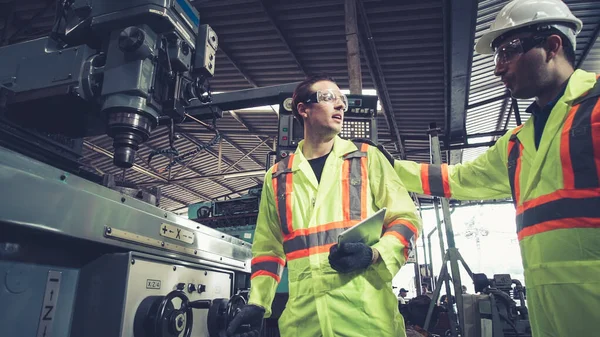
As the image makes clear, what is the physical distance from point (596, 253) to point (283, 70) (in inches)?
234

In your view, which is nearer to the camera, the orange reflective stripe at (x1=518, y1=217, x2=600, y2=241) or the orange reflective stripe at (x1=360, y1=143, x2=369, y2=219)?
the orange reflective stripe at (x1=518, y1=217, x2=600, y2=241)

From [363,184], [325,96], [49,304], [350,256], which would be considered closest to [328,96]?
[325,96]

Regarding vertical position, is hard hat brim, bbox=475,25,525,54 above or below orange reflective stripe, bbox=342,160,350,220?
above

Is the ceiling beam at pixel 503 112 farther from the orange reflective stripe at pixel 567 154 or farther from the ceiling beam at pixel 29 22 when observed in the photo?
the ceiling beam at pixel 29 22

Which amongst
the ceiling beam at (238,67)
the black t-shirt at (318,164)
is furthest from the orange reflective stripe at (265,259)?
the ceiling beam at (238,67)

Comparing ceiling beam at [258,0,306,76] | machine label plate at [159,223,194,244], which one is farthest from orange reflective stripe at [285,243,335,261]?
ceiling beam at [258,0,306,76]

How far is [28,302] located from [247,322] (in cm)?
73

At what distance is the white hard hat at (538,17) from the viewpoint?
4.83ft

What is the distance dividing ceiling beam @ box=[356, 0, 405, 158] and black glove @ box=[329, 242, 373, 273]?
4.51 m

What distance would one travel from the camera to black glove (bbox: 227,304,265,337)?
1413 mm

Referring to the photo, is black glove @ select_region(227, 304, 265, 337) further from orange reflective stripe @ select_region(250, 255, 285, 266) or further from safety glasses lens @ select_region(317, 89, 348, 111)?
safety glasses lens @ select_region(317, 89, 348, 111)

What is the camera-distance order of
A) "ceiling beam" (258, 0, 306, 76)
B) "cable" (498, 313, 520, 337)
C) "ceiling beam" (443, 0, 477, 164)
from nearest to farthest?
1. "cable" (498, 313, 520, 337)
2. "ceiling beam" (443, 0, 477, 164)
3. "ceiling beam" (258, 0, 306, 76)

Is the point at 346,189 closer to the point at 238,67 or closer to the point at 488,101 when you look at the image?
the point at 238,67

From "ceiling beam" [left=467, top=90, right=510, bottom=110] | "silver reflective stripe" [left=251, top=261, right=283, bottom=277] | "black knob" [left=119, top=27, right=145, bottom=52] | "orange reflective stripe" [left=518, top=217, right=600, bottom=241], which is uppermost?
"ceiling beam" [left=467, top=90, right=510, bottom=110]
